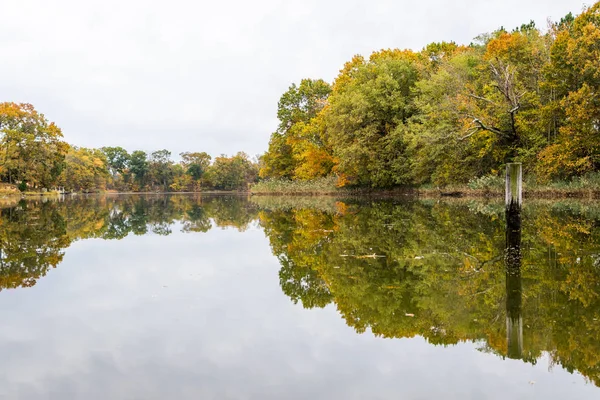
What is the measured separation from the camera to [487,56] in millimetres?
29578

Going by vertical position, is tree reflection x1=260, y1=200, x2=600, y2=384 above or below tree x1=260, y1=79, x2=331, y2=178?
below

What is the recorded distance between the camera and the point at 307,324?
4312 mm

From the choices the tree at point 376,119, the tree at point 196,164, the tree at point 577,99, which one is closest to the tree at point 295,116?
the tree at point 376,119

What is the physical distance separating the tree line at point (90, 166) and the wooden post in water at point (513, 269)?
60277mm

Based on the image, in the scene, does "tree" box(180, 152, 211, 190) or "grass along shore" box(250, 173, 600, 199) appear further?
"tree" box(180, 152, 211, 190)

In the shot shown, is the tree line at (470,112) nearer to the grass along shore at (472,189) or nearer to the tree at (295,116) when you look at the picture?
the grass along shore at (472,189)

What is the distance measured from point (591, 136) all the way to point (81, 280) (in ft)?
81.3

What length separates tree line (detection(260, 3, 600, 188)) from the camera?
23406 millimetres

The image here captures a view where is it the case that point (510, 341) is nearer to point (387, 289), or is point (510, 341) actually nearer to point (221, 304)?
point (387, 289)

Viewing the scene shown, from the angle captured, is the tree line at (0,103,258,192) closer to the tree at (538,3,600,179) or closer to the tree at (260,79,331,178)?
the tree at (260,79,331,178)

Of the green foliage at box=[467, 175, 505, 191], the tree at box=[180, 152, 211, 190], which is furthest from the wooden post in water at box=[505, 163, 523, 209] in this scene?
the tree at box=[180, 152, 211, 190]

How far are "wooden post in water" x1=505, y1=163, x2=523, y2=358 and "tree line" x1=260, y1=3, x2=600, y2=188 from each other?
16541 mm

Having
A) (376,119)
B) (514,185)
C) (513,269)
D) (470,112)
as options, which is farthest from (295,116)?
(513,269)

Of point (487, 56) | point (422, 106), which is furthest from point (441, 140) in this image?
point (487, 56)
